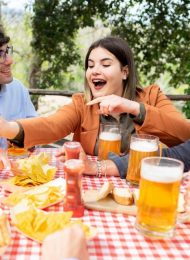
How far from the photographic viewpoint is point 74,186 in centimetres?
110

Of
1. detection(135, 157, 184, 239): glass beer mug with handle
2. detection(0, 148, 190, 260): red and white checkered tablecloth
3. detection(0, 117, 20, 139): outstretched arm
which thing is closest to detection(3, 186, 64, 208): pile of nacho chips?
detection(0, 148, 190, 260): red and white checkered tablecloth

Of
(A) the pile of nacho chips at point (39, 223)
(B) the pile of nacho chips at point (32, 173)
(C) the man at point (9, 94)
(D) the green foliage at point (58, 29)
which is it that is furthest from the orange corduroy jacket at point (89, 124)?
(D) the green foliage at point (58, 29)

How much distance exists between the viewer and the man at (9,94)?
7.55ft

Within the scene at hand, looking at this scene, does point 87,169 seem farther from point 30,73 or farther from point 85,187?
point 30,73

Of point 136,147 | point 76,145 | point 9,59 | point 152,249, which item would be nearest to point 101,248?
point 152,249

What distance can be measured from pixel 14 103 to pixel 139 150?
143cm

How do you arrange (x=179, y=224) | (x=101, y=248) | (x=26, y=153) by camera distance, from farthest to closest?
(x=26, y=153), (x=179, y=224), (x=101, y=248)

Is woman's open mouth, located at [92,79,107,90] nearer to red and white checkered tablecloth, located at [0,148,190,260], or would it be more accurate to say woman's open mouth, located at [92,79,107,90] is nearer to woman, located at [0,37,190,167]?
woman, located at [0,37,190,167]

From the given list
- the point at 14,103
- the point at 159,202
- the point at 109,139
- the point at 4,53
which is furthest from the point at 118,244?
the point at 14,103

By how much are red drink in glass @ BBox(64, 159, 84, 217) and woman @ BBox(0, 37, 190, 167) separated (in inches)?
25.3

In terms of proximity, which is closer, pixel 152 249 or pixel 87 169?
pixel 152 249

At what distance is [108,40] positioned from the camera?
2146 millimetres

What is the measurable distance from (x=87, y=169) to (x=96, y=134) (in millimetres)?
498

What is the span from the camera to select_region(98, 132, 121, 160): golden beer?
1.70m
